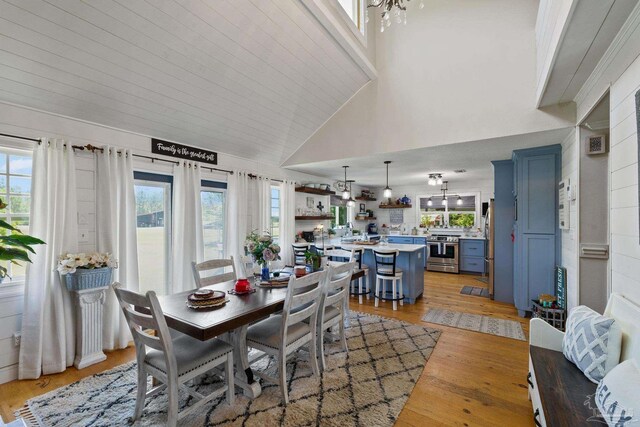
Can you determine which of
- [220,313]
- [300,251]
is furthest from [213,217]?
[220,313]

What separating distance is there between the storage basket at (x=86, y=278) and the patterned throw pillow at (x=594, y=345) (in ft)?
12.3

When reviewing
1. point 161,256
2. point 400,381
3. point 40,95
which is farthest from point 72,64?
point 400,381

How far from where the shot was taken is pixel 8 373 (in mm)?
2461

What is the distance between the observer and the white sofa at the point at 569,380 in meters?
1.35

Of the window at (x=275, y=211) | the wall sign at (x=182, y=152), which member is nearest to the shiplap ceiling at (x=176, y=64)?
→ the wall sign at (x=182, y=152)

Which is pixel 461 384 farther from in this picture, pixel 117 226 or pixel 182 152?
pixel 182 152

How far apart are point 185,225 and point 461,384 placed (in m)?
3.47

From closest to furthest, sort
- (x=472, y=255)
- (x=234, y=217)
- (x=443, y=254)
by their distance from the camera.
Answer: (x=234, y=217) → (x=472, y=255) → (x=443, y=254)

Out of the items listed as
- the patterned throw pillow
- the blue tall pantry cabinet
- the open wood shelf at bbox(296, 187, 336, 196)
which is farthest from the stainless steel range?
the patterned throw pillow

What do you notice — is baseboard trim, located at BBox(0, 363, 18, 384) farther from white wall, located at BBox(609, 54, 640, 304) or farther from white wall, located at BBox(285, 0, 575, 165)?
white wall, located at BBox(609, 54, 640, 304)

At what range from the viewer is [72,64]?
93.0 inches

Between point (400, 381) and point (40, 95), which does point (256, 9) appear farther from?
point (400, 381)

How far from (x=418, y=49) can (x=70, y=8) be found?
369cm

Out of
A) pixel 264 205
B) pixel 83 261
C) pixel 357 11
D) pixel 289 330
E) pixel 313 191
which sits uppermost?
pixel 357 11
